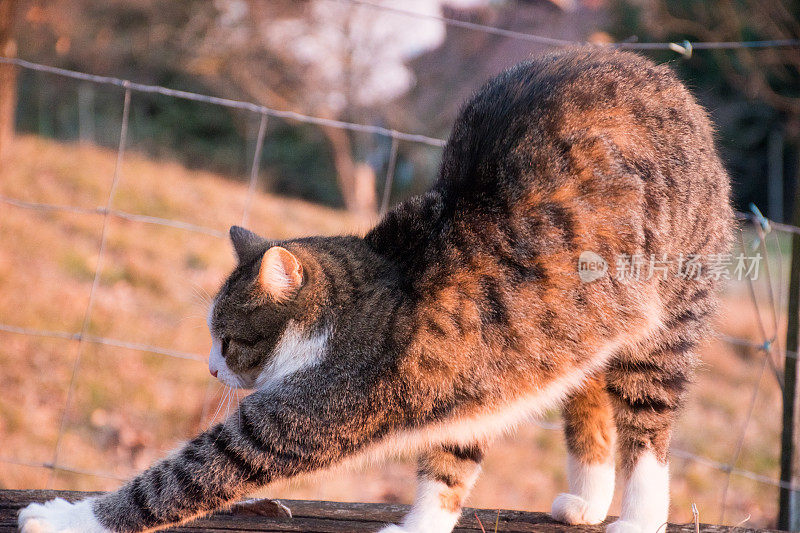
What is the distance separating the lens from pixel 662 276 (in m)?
1.79

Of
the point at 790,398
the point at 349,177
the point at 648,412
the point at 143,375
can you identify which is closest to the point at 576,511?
the point at 648,412

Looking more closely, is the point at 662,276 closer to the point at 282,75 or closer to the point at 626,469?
the point at 626,469

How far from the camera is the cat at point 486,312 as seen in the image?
5.18ft

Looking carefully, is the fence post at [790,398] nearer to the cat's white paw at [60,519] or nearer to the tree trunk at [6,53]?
the cat's white paw at [60,519]

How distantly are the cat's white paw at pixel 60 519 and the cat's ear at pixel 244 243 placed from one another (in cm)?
76

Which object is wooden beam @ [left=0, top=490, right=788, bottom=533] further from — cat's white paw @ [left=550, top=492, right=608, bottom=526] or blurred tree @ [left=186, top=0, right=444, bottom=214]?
blurred tree @ [left=186, top=0, right=444, bottom=214]

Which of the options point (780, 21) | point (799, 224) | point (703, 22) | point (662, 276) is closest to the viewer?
point (662, 276)

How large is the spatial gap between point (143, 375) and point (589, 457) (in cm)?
296

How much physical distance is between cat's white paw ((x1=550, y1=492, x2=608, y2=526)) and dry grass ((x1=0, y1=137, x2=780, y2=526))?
0.80m

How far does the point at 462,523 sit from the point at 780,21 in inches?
220

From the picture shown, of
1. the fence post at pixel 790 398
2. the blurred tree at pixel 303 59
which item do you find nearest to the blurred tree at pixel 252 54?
the blurred tree at pixel 303 59

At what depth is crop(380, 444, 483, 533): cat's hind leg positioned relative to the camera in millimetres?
1823

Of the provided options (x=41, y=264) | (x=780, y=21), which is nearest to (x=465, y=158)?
(x=41, y=264)

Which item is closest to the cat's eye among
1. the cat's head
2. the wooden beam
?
the cat's head
